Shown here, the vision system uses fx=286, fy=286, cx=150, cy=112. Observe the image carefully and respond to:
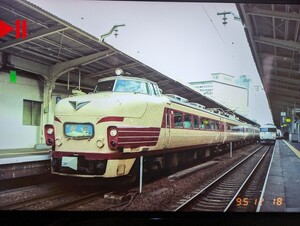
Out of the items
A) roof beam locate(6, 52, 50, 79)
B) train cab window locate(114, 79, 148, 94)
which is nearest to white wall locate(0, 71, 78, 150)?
roof beam locate(6, 52, 50, 79)

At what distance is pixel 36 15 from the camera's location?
8.81ft

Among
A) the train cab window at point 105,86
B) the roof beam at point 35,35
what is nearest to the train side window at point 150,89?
the train cab window at point 105,86

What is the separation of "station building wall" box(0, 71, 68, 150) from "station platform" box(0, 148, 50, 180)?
0.07m

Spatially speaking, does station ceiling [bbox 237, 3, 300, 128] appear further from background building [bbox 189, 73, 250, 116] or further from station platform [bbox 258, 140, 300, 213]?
station platform [bbox 258, 140, 300, 213]

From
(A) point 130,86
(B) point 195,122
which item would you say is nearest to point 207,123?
(B) point 195,122

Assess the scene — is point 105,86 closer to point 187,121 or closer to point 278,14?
point 187,121

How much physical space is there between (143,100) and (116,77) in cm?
40

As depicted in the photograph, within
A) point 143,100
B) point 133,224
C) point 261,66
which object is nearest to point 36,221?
point 133,224

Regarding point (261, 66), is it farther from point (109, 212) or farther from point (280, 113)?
point (280, 113)

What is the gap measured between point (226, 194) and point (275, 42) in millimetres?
2829

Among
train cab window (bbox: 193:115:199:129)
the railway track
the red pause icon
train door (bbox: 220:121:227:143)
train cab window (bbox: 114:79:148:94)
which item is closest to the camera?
the red pause icon

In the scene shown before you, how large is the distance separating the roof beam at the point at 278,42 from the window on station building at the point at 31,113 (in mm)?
3001

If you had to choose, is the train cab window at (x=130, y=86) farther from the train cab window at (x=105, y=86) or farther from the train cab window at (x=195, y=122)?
the train cab window at (x=195, y=122)

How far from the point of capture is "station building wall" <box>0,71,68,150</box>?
2.62 metres
